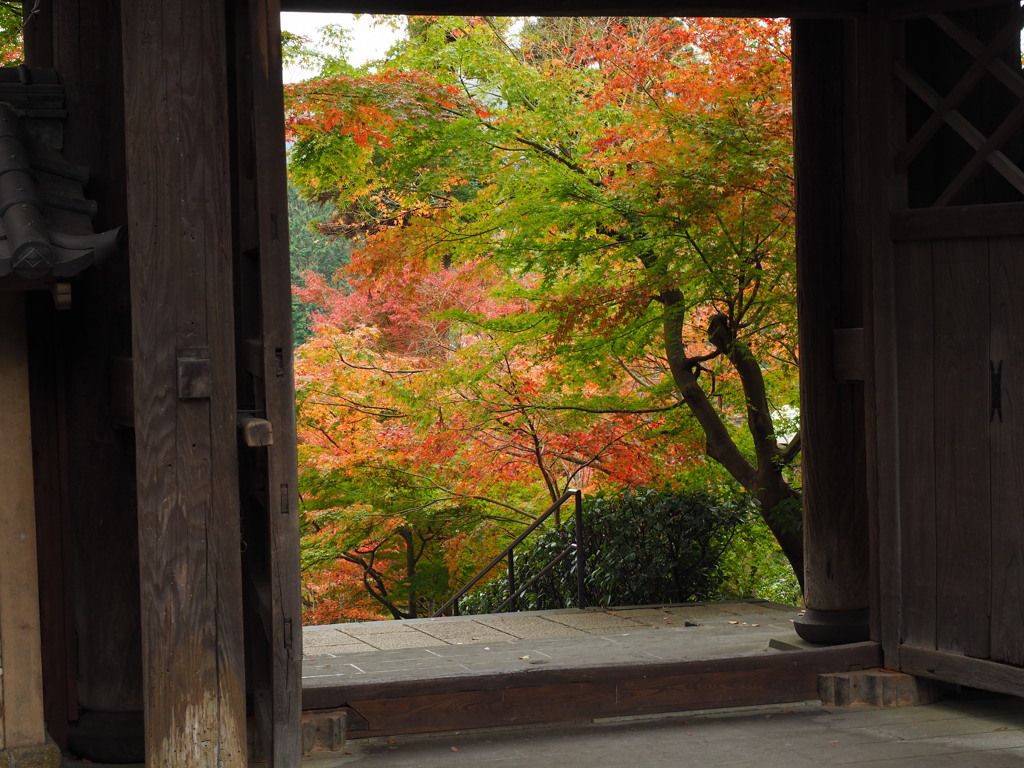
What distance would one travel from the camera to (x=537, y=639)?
7051 millimetres

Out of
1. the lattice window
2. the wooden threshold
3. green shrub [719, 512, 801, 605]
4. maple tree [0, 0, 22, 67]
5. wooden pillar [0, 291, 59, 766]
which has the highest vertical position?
maple tree [0, 0, 22, 67]

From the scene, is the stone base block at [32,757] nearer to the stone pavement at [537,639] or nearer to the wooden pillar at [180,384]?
the wooden pillar at [180,384]

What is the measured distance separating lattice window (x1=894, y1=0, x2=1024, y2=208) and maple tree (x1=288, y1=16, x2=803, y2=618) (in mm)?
2160

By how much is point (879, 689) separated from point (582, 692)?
1.41 metres

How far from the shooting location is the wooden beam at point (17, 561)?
4234mm

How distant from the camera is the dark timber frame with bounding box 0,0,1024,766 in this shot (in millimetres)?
3852

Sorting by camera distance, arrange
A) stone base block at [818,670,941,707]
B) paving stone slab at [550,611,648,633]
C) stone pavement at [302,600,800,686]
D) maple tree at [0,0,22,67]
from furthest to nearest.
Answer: paving stone slab at [550,611,648,633] < maple tree at [0,0,22,67] < stone pavement at [302,600,800,686] < stone base block at [818,670,941,707]

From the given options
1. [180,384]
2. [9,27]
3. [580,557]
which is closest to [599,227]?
[580,557]

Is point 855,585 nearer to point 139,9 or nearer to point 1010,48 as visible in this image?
point 1010,48

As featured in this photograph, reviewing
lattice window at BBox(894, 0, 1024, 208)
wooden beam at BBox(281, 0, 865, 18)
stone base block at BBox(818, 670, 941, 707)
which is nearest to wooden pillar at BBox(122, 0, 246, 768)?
wooden beam at BBox(281, 0, 865, 18)

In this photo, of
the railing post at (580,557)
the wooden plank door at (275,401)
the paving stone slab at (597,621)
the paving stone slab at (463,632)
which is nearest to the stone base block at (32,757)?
the wooden plank door at (275,401)

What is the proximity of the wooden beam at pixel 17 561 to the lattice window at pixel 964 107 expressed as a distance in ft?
12.8

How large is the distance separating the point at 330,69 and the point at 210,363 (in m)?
5.26

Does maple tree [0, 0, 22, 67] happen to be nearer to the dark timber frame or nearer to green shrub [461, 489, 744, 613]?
the dark timber frame
